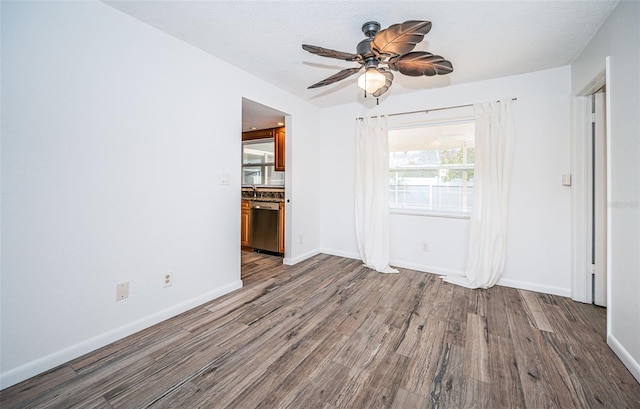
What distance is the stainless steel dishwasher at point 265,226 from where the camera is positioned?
4145mm

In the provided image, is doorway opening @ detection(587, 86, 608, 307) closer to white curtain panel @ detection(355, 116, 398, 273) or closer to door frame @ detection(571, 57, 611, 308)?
door frame @ detection(571, 57, 611, 308)

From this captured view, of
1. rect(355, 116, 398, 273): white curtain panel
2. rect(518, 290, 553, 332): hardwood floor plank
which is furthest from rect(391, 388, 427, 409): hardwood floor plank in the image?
rect(355, 116, 398, 273): white curtain panel

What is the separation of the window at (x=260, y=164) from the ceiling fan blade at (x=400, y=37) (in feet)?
10.8

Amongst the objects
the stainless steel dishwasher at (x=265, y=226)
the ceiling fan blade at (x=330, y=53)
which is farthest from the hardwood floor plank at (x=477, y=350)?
the stainless steel dishwasher at (x=265, y=226)

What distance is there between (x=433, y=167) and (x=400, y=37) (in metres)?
2.26

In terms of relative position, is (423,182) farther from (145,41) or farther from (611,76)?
(145,41)

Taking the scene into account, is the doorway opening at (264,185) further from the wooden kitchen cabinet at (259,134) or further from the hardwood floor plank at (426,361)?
the hardwood floor plank at (426,361)

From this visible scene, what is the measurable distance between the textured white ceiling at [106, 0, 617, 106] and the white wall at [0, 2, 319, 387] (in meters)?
0.29

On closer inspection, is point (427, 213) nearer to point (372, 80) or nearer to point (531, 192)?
point (531, 192)

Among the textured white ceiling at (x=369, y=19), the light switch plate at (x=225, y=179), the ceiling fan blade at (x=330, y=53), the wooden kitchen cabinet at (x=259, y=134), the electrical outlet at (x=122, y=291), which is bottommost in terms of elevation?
the electrical outlet at (x=122, y=291)

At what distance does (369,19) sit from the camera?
A: 196 centimetres

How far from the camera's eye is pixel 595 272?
99.0 inches

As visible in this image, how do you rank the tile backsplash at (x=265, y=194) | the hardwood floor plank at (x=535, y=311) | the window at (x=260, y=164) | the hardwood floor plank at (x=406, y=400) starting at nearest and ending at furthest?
the hardwood floor plank at (x=406, y=400)
the hardwood floor plank at (x=535, y=311)
the tile backsplash at (x=265, y=194)
the window at (x=260, y=164)

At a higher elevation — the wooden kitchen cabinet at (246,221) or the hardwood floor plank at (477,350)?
the wooden kitchen cabinet at (246,221)
